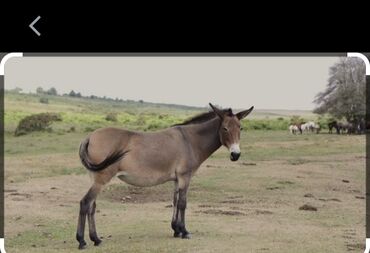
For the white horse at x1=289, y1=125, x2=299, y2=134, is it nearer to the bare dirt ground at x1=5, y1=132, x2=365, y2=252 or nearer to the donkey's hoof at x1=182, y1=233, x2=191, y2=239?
the bare dirt ground at x1=5, y1=132, x2=365, y2=252

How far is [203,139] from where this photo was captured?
915 centimetres

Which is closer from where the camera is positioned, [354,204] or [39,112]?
[39,112]

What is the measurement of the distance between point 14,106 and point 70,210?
93.1 inches

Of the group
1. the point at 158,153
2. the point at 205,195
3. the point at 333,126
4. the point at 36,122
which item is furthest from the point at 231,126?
the point at 36,122

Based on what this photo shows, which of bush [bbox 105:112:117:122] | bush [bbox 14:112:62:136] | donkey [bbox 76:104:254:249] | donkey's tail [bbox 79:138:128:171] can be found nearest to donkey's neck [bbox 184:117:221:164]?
donkey [bbox 76:104:254:249]

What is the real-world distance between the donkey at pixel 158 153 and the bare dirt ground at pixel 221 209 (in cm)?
59

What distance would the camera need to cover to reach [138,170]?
27.7 feet

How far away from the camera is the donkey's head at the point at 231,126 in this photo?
822 cm

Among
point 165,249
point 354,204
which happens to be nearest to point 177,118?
point 165,249

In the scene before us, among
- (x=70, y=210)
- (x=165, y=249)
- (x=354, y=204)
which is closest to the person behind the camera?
(x=165, y=249)

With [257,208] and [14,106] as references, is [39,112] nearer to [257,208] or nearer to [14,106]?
[14,106]

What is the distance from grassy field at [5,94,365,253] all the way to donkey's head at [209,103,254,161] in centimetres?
94

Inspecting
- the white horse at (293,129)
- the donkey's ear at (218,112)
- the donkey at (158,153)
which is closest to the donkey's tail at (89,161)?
the donkey at (158,153)

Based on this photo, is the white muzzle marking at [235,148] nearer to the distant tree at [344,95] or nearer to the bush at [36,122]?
the distant tree at [344,95]
